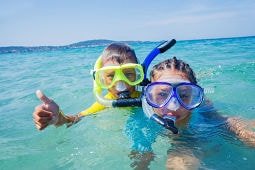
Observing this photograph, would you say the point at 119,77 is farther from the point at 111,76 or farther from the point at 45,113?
the point at 45,113

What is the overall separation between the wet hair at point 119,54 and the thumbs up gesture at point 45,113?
1.47m

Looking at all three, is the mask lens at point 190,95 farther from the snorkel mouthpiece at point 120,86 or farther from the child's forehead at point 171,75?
the snorkel mouthpiece at point 120,86

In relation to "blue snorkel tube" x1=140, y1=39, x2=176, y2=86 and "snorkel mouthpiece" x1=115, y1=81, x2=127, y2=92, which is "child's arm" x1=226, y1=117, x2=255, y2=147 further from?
"snorkel mouthpiece" x1=115, y1=81, x2=127, y2=92

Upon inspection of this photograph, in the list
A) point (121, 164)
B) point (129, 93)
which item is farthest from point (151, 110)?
point (129, 93)

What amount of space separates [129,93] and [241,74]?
4.69 m

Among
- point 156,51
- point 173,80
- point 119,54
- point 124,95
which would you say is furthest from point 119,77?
point 173,80

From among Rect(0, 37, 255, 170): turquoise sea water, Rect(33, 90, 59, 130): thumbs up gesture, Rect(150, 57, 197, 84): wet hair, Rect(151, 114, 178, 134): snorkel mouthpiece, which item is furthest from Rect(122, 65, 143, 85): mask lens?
Rect(33, 90, 59, 130): thumbs up gesture

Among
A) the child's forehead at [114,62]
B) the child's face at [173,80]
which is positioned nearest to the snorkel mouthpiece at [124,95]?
the child's forehead at [114,62]

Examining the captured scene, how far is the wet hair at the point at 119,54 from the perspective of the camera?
169 inches

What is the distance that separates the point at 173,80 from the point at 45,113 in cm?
113

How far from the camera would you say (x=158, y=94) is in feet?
10.5

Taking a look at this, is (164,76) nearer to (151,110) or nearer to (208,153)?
(151,110)

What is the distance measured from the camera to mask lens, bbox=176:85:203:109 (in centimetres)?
314

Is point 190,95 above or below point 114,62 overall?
below
